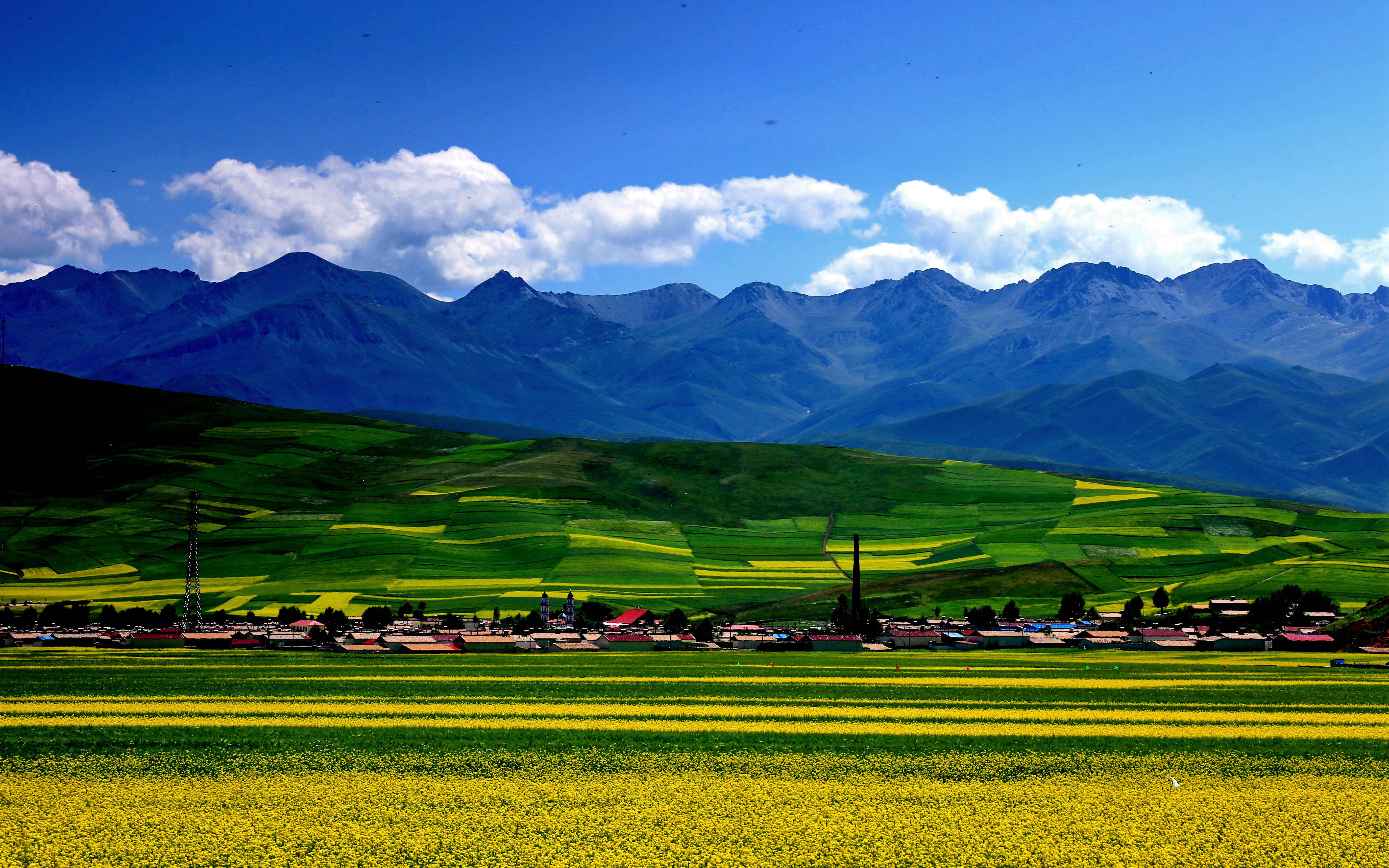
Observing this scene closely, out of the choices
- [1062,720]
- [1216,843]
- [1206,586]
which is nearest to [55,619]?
[1062,720]

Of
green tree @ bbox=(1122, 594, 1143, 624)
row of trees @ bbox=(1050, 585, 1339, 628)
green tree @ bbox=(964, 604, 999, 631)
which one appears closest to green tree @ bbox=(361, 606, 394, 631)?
green tree @ bbox=(964, 604, 999, 631)

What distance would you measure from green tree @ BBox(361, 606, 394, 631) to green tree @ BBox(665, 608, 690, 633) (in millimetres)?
27975

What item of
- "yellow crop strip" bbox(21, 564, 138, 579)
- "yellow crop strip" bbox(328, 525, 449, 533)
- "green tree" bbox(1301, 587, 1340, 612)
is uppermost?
"yellow crop strip" bbox(328, 525, 449, 533)

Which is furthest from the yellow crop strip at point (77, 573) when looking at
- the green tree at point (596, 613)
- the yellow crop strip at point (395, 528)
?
the green tree at point (596, 613)

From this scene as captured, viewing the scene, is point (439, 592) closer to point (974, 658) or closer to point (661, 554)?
point (661, 554)

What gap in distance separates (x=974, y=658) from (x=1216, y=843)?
45333 mm

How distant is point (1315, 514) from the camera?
620 ft

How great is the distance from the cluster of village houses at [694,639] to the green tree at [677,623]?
1960 mm

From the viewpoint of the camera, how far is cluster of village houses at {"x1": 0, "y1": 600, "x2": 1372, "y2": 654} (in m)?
77.1

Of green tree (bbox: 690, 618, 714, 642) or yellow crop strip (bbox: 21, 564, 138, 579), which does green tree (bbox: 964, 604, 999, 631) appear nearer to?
green tree (bbox: 690, 618, 714, 642)

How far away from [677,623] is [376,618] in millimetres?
30879

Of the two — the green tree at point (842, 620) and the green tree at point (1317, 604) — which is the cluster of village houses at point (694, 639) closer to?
the green tree at point (1317, 604)

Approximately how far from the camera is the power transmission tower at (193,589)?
92.4 meters

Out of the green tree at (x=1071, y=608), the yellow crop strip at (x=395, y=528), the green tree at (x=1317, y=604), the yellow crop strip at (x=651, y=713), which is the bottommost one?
the green tree at (x=1071, y=608)
